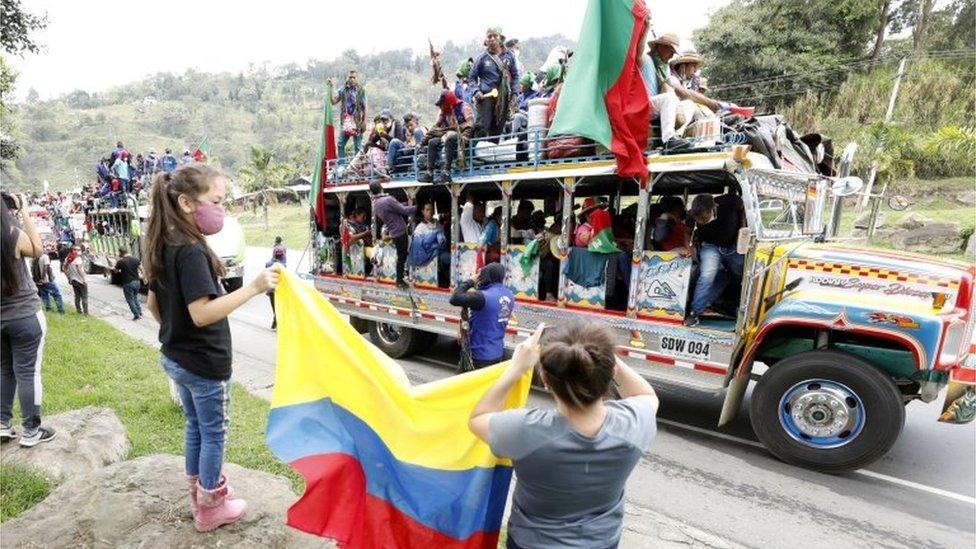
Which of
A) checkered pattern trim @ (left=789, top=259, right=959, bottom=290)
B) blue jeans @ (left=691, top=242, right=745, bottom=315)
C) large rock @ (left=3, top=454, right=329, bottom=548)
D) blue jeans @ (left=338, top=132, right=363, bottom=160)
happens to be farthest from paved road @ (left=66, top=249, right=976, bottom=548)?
blue jeans @ (left=338, top=132, right=363, bottom=160)

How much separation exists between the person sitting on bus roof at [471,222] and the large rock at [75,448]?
174 inches

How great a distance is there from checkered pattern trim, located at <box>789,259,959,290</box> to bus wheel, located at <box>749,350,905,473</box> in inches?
27.8

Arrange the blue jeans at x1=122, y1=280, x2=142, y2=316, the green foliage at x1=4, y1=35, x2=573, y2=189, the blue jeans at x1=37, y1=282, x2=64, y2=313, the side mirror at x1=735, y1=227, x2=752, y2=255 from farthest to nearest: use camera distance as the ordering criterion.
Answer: the green foliage at x1=4, y1=35, x2=573, y2=189 → the blue jeans at x1=122, y1=280, x2=142, y2=316 → the blue jeans at x1=37, y1=282, x2=64, y2=313 → the side mirror at x1=735, y1=227, x2=752, y2=255

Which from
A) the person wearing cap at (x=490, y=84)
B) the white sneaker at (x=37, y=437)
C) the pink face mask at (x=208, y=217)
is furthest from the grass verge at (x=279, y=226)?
the pink face mask at (x=208, y=217)

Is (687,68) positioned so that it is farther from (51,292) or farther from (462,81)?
(51,292)

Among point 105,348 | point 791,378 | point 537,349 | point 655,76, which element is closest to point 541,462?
point 537,349

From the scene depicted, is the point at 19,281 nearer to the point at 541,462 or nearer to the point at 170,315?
the point at 170,315

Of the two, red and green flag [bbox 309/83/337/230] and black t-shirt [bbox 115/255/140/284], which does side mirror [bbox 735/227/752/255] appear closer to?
red and green flag [bbox 309/83/337/230]

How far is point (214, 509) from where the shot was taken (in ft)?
9.37

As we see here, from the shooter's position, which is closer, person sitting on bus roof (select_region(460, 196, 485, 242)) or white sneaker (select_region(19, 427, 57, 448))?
white sneaker (select_region(19, 427, 57, 448))

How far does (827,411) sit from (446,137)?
17.2 feet

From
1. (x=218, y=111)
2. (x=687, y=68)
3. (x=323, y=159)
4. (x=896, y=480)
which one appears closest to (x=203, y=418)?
(x=896, y=480)

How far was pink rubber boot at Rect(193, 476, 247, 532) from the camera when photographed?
9.25 ft

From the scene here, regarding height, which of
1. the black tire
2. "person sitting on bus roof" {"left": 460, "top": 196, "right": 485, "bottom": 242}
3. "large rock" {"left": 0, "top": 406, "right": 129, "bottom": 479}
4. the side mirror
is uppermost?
the side mirror
